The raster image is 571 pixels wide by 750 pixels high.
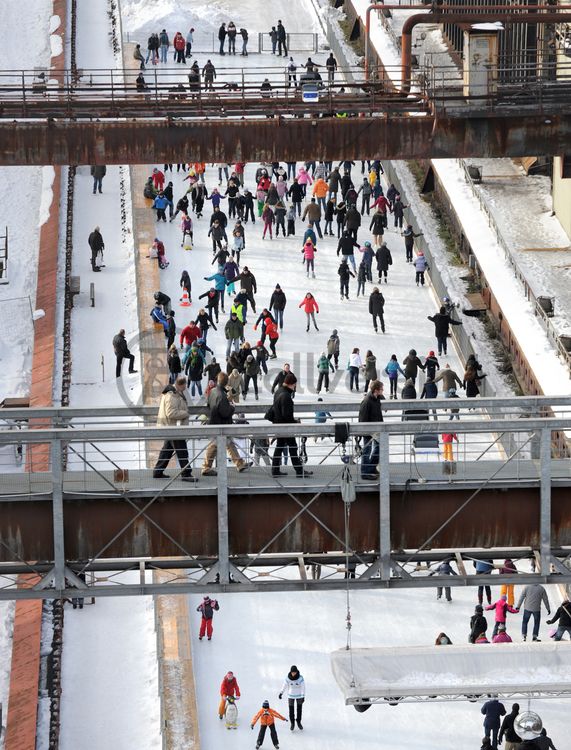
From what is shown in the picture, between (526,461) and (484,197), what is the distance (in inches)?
984

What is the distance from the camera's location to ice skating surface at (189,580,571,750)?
3250 centimetres

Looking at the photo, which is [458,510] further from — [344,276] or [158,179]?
[158,179]

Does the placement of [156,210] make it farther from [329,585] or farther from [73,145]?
[329,585]

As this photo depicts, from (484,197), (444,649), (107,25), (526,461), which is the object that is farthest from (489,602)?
(107,25)

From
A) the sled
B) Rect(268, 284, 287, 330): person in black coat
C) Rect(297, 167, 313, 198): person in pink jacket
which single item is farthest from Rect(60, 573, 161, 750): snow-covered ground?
Rect(297, 167, 313, 198): person in pink jacket

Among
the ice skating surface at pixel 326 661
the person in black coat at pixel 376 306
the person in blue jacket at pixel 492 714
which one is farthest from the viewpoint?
the person in black coat at pixel 376 306

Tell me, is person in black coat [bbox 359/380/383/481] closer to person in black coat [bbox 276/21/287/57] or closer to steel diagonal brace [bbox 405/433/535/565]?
steel diagonal brace [bbox 405/433/535/565]

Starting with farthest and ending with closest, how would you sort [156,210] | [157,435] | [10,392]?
[156,210] → [10,392] → [157,435]

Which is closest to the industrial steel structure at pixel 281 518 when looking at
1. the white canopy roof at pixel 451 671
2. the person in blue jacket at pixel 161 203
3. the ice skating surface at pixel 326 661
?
the white canopy roof at pixel 451 671

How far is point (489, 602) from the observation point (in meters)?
35.8

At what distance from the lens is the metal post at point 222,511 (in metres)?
23.5

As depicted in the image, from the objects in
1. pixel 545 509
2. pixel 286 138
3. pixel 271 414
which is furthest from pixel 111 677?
pixel 545 509

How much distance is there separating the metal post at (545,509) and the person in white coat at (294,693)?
28.3 ft

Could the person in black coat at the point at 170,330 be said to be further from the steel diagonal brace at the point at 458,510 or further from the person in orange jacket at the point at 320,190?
the steel diagonal brace at the point at 458,510
